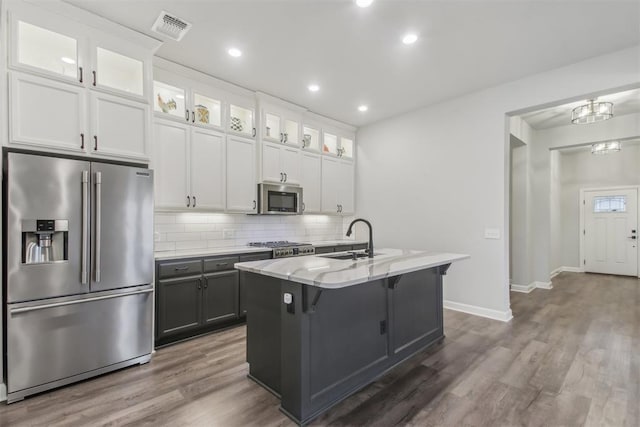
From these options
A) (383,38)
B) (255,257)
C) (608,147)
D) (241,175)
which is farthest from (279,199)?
(608,147)

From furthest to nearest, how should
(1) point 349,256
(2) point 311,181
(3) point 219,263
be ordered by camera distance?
(2) point 311,181 < (3) point 219,263 < (1) point 349,256

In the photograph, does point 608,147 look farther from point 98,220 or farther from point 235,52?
point 98,220

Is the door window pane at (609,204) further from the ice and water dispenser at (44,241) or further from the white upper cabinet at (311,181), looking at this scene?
the ice and water dispenser at (44,241)

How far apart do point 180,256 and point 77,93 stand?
1.70 m

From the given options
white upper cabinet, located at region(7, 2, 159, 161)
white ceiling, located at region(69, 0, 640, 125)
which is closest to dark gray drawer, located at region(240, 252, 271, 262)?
white upper cabinet, located at region(7, 2, 159, 161)

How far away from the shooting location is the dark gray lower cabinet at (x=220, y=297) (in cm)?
335

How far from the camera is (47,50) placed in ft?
8.11

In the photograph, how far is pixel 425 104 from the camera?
466 centimetres

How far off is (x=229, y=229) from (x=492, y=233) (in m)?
3.63

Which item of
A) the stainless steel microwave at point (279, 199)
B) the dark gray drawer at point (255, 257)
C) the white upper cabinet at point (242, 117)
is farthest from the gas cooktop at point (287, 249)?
the white upper cabinet at point (242, 117)

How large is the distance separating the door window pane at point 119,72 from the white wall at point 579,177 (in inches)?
364

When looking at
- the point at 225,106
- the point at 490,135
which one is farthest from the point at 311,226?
the point at 490,135

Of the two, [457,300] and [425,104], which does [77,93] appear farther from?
[457,300]

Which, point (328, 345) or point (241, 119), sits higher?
point (241, 119)
